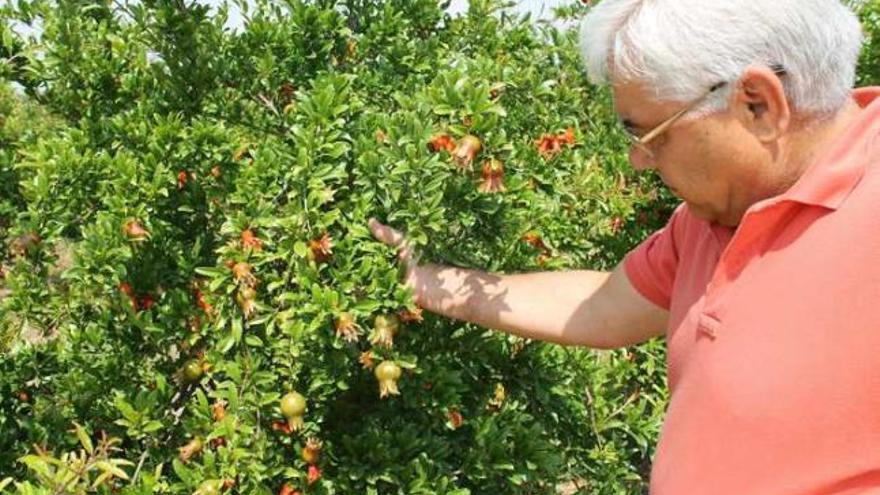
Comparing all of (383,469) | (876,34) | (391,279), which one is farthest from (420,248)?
(876,34)

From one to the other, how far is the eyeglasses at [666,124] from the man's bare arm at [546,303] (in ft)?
1.56

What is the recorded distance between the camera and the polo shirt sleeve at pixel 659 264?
6.23 feet

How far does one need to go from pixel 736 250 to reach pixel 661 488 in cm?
43

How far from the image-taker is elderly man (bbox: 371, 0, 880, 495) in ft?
4.66

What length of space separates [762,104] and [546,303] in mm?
753

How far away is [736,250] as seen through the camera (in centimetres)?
155

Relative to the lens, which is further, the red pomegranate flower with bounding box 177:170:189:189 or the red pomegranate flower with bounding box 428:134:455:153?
the red pomegranate flower with bounding box 177:170:189:189

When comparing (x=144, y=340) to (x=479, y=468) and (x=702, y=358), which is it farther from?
(x=702, y=358)

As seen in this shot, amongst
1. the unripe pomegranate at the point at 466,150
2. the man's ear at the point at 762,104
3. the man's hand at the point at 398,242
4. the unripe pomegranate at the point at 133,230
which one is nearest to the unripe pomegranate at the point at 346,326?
the man's hand at the point at 398,242

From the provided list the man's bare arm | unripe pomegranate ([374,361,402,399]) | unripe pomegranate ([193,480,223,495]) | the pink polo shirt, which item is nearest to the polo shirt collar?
the pink polo shirt

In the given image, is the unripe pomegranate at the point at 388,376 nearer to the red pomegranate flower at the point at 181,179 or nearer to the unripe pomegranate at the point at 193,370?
the unripe pomegranate at the point at 193,370

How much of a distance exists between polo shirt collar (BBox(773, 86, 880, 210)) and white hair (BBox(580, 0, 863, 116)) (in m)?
0.05

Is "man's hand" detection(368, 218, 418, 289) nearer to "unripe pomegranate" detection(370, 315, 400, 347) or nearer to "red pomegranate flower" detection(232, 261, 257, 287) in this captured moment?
"unripe pomegranate" detection(370, 315, 400, 347)

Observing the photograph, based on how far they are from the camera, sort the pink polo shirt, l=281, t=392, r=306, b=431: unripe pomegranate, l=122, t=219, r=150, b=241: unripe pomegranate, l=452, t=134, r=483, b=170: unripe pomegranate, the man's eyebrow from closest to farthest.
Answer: the pink polo shirt → the man's eyebrow → l=452, t=134, r=483, b=170: unripe pomegranate → l=281, t=392, r=306, b=431: unripe pomegranate → l=122, t=219, r=150, b=241: unripe pomegranate
